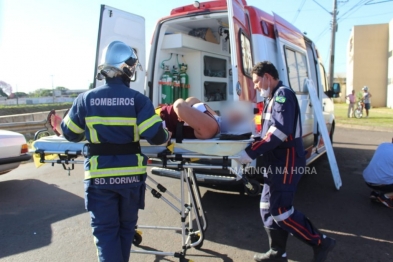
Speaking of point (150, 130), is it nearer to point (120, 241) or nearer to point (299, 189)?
point (120, 241)

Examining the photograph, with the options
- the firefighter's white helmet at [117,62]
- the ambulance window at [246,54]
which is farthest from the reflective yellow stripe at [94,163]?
the ambulance window at [246,54]

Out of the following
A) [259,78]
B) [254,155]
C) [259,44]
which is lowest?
[254,155]

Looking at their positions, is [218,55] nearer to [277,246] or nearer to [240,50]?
[240,50]

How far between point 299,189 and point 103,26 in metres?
3.81

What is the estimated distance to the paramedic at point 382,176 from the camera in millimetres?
4121

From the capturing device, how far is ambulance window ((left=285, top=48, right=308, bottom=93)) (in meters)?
4.63

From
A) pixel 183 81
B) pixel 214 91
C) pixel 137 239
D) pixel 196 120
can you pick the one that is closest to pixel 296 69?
pixel 214 91

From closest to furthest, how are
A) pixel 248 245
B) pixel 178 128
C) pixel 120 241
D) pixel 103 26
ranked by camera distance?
pixel 120 241
pixel 178 128
pixel 248 245
pixel 103 26

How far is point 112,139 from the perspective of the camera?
221 centimetres

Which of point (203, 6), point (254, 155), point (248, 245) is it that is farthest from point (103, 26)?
point (248, 245)

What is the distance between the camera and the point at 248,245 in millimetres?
3260

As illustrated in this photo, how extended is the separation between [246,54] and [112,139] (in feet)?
7.33

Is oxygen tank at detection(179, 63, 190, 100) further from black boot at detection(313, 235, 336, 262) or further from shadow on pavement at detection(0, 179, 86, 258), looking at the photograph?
black boot at detection(313, 235, 336, 262)

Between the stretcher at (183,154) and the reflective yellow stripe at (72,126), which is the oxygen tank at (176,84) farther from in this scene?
the reflective yellow stripe at (72,126)
